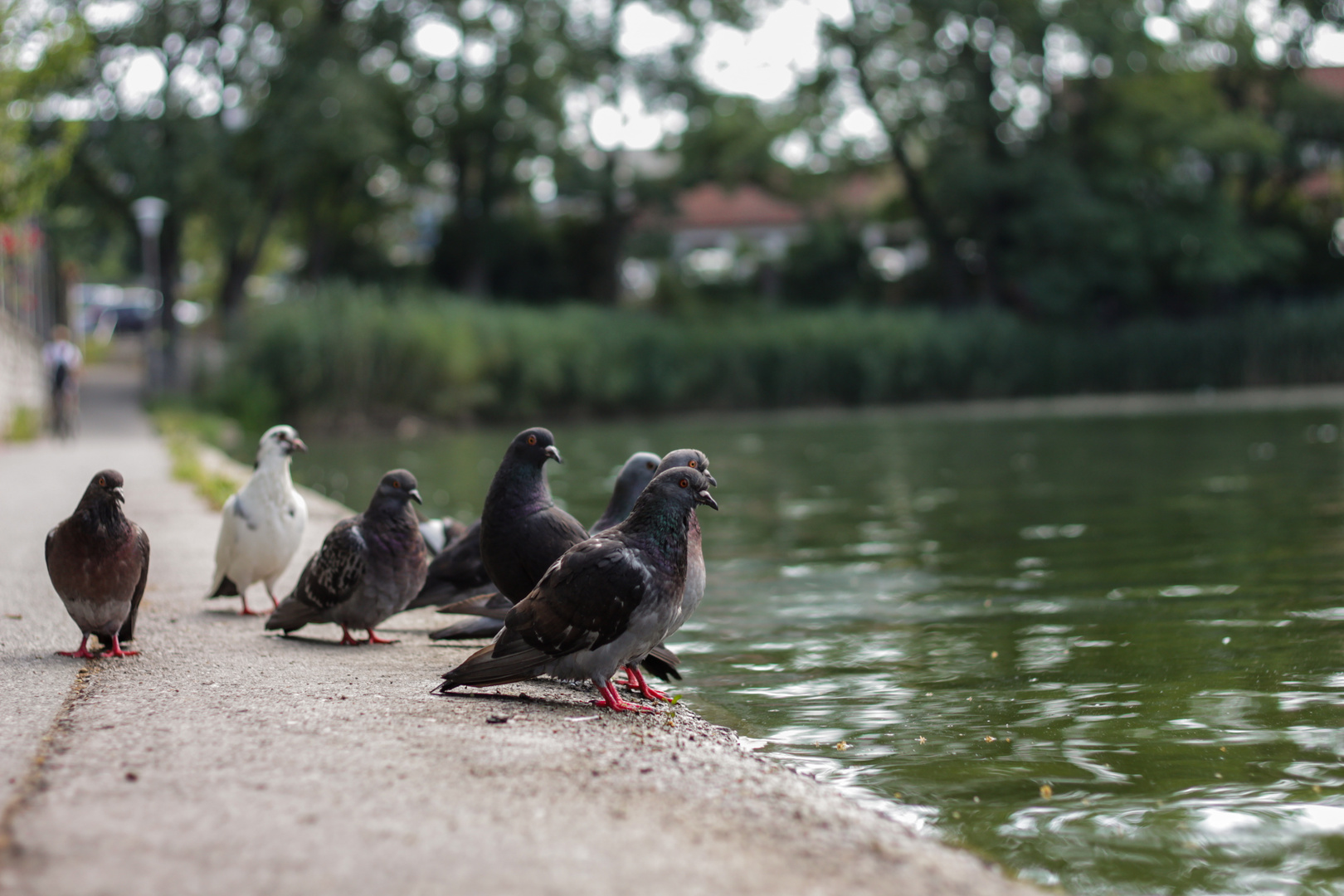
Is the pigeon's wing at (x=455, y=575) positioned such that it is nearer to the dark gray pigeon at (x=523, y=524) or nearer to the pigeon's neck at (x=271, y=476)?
the pigeon's neck at (x=271, y=476)

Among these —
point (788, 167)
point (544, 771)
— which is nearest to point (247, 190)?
point (788, 167)

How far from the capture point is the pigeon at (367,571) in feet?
20.7

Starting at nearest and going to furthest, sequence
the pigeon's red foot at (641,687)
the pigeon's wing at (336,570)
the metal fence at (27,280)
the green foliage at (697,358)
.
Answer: the pigeon's red foot at (641,687) < the pigeon's wing at (336,570) < the metal fence at (27,280) < the green foliage at (697,358)

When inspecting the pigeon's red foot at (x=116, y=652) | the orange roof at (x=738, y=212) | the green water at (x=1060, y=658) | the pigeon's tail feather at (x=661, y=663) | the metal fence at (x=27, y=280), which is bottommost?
the green water at (x=1060, y=658)

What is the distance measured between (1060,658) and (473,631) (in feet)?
8.86

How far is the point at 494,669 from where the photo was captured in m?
5.09

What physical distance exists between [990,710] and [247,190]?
33.7 meters

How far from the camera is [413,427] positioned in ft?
108

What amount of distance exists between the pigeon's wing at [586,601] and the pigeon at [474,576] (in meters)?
1.27

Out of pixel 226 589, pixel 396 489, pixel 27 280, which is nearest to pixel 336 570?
pixel 396 489

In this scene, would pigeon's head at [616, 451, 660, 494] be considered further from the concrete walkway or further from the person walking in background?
the person walking in background

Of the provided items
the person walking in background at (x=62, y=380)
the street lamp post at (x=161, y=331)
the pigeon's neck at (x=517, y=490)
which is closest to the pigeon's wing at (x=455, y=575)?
the pigeon's neck at (x=517, y=490)

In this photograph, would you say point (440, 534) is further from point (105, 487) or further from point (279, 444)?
point (105, 487)

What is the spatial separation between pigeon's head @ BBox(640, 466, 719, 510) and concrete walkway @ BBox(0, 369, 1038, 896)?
783 millimetres
